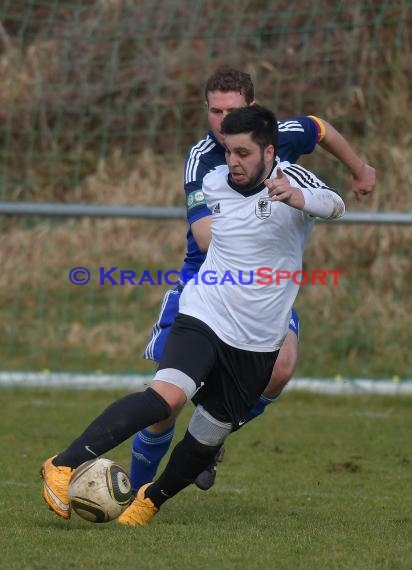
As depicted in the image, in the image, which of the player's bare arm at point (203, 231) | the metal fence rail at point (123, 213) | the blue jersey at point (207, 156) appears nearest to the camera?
the player's bare arm at point (203, 231)

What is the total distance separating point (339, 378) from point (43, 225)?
3647 mm

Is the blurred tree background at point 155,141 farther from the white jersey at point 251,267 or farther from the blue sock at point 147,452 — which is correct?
the white jersey at point 251,267

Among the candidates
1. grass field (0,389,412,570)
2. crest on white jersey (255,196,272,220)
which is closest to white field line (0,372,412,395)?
grass field (0,389,412,570)

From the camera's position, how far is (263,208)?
497cm

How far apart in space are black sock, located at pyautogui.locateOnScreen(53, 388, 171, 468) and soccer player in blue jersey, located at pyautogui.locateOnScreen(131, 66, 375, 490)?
0.93 meters

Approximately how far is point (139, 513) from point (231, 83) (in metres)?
2.03

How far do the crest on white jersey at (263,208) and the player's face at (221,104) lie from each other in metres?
0.77

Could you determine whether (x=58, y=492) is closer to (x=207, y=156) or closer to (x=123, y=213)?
(x=207, y=156)

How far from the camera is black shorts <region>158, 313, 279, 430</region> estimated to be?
4.91 meters

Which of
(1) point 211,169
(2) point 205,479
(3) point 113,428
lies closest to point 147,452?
(2) point 205,479

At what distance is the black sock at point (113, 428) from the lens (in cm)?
476

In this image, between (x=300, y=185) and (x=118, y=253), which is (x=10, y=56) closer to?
(x=118, y=253)

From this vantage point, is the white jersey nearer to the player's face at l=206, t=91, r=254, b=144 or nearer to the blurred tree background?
the player's face at l=206, t=91, r=254, b=144

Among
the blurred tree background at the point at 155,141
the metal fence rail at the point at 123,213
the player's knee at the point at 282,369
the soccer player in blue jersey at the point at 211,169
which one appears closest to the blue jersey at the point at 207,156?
the soccer player in blue jersey at the point at 211,169
